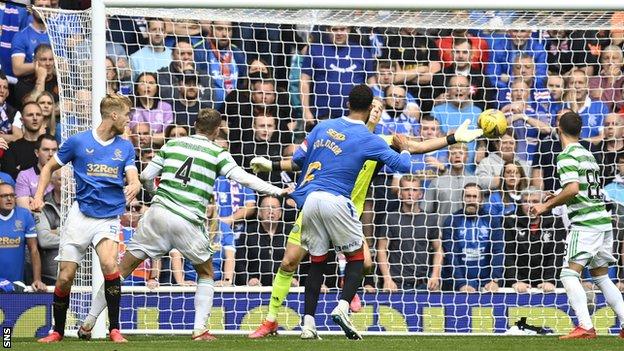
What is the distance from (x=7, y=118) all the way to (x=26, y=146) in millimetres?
388

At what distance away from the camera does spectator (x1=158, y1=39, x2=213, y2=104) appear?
14.2m

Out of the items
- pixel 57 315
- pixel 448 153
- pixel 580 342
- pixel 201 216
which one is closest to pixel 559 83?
pixel 448 153

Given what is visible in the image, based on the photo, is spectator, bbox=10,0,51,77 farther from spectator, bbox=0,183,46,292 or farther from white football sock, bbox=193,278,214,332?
white football sock, bbox=193,278,214,332

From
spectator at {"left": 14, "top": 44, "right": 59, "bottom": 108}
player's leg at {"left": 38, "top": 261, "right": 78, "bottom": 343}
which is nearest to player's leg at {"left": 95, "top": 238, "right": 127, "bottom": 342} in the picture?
player's leg at {"left": 38, "top": 261, "right": 78, "bottom": 343}

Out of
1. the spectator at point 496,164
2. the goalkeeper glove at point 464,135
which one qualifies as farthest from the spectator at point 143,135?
the goalkeeper glove at point 464,135

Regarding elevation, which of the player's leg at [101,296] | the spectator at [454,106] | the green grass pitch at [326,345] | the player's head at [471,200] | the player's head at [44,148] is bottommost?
the green grass pitch at [326,345]

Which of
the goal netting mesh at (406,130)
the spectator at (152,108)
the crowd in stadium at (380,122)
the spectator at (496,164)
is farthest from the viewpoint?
the spectator at (496,164)

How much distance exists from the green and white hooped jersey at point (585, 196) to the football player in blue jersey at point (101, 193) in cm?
400

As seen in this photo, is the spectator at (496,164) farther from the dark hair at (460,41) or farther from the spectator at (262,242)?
the spectator at (262,242)

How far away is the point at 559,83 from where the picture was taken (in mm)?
15188

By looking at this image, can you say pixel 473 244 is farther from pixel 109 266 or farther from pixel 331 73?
pixel 109 266

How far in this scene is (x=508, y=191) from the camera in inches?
579

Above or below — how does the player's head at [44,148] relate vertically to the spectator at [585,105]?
below

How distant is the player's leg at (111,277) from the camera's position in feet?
34.0
